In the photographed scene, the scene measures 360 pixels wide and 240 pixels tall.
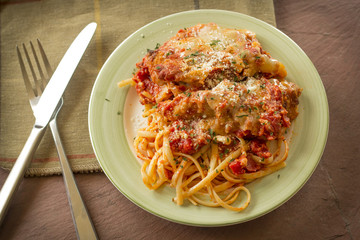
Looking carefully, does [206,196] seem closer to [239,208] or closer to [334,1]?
[239,208]

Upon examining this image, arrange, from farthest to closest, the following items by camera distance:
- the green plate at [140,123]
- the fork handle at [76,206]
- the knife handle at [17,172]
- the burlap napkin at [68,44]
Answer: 1. the burlap napkin at [68,44]
2. the fork handle at [76,206]
3. the knife handle at [17,172]
4. the green plate at [140,123]

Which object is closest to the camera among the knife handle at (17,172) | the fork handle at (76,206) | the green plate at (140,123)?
the green plate at (140,123)

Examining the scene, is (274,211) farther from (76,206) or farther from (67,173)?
(67,173)

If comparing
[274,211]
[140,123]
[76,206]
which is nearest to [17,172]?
[76,206]

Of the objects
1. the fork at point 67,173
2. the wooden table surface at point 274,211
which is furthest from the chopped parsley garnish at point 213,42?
the fork at point 67,173

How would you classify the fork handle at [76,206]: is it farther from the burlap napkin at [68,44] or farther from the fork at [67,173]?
the burlap napkin at [68,44]
